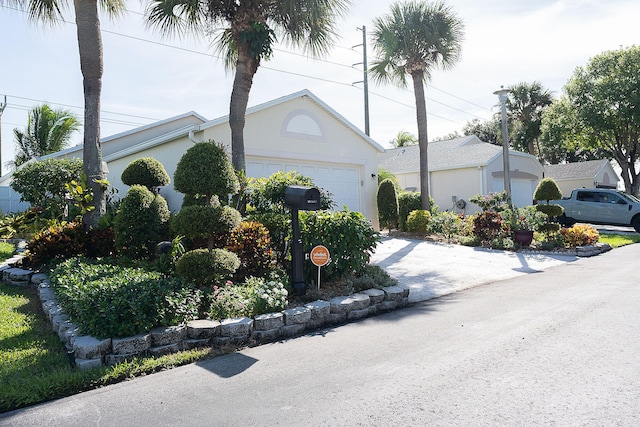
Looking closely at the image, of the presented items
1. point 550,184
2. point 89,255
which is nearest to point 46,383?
point 89,255

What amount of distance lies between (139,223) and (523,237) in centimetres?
1042

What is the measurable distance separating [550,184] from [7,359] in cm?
1447

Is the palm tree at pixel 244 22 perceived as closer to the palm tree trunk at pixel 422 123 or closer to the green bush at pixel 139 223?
the green bush at pixel 139 223

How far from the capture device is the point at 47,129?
75.0 feet

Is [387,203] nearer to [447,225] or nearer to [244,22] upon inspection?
[447,225]

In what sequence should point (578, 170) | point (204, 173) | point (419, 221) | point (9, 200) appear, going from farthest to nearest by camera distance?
point (578, 170), point (9, 200), point (419, 221), point (204, 173)

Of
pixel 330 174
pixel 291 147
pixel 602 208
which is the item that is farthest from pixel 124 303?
pixel 602 208

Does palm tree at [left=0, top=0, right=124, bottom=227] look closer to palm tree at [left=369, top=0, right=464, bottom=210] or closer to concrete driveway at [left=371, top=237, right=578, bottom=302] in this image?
concrete driveway at [left=371, top=237, right=578, bottom=302]

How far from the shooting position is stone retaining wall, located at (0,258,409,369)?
4.36 m

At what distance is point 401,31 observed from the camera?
16.1 meters

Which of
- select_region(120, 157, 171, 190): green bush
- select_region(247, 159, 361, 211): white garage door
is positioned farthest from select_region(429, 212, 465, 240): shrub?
select_region(120, 157, 171, 190): green bush

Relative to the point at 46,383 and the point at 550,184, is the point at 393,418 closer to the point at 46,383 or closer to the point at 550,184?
the point at 46,383

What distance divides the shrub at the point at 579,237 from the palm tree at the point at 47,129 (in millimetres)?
23398

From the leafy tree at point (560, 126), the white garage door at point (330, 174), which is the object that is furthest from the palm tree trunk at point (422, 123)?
the leafy tree at point (560, 126)
